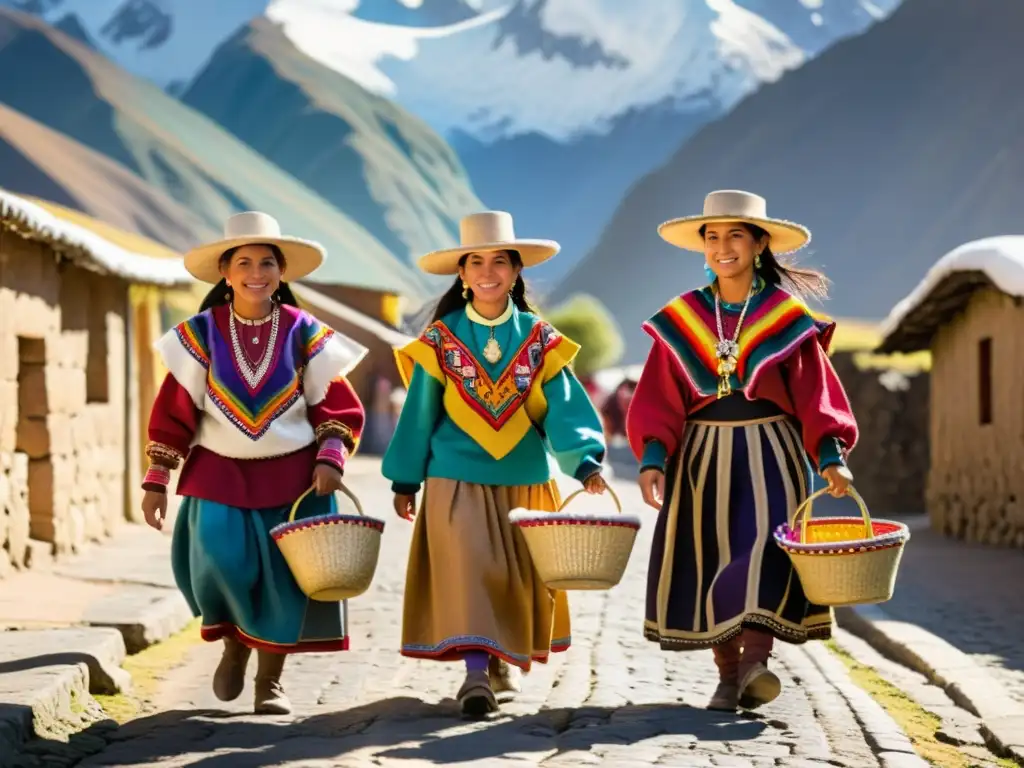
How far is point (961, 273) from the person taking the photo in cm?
1473

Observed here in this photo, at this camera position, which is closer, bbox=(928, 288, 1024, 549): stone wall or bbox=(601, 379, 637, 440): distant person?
bbox=(928, 288, 1024, 549): stone wall

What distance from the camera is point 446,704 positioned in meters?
6.30

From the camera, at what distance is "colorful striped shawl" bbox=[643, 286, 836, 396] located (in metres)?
6.21

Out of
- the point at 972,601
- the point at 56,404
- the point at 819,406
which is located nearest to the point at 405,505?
the point at 819,406

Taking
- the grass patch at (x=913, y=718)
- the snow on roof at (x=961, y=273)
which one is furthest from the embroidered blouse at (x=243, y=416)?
the snow on roof at (x=961, y=273)

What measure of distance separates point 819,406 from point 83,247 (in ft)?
23.6

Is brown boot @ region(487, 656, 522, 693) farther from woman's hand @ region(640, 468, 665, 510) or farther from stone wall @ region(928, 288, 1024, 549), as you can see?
stone wall @ region(928, 288, 1024, 549)

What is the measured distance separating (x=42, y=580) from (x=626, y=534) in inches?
225

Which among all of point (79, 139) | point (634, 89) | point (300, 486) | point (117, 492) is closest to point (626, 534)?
→ point (300, 486)

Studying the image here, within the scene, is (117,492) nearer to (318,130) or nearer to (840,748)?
(840,748)

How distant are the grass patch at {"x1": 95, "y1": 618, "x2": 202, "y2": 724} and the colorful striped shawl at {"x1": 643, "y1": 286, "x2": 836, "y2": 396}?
256 cm

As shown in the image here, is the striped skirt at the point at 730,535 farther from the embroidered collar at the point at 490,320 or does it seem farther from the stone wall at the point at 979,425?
the stone wall at the point at 979,425

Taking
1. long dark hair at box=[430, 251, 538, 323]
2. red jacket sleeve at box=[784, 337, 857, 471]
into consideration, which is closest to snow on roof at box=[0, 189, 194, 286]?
long dark hair at box=[430, 251, 538, 323]

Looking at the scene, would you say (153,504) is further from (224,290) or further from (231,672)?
(224,290)
